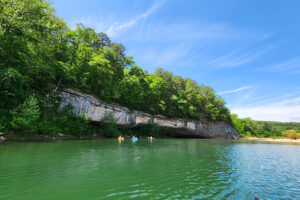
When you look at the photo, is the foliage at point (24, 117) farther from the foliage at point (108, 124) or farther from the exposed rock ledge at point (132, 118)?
the foliage at point (108, 124)

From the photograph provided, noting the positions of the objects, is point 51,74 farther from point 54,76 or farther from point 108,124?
point 108,124

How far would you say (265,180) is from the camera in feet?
27.2

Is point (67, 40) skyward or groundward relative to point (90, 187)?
skyward

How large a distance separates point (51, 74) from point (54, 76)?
2.85 m

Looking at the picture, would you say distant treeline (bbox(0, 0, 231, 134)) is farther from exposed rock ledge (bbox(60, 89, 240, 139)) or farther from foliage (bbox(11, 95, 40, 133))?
exposed rock ledge (bbox(60, 89, 240, 139))

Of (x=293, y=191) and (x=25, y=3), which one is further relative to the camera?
(x=25, y=3)

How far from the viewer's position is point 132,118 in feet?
145

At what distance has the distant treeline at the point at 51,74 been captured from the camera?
20.0 meters

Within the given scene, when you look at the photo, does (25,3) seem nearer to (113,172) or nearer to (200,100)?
(113,172)

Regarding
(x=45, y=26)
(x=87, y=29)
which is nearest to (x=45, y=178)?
(x=45, y=26)

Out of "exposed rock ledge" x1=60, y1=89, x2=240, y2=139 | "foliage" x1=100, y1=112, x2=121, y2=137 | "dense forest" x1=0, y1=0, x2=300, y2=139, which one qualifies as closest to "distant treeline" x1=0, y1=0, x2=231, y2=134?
"dense forest" x1=0, y1=0, x2=300, y2=139

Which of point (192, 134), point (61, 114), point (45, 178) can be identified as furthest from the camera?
point (192, 134)

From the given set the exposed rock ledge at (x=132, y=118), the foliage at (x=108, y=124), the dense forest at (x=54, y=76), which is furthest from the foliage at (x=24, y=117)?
the foliage at (x=108, y=124)

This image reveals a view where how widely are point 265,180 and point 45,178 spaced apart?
34.9 feet
